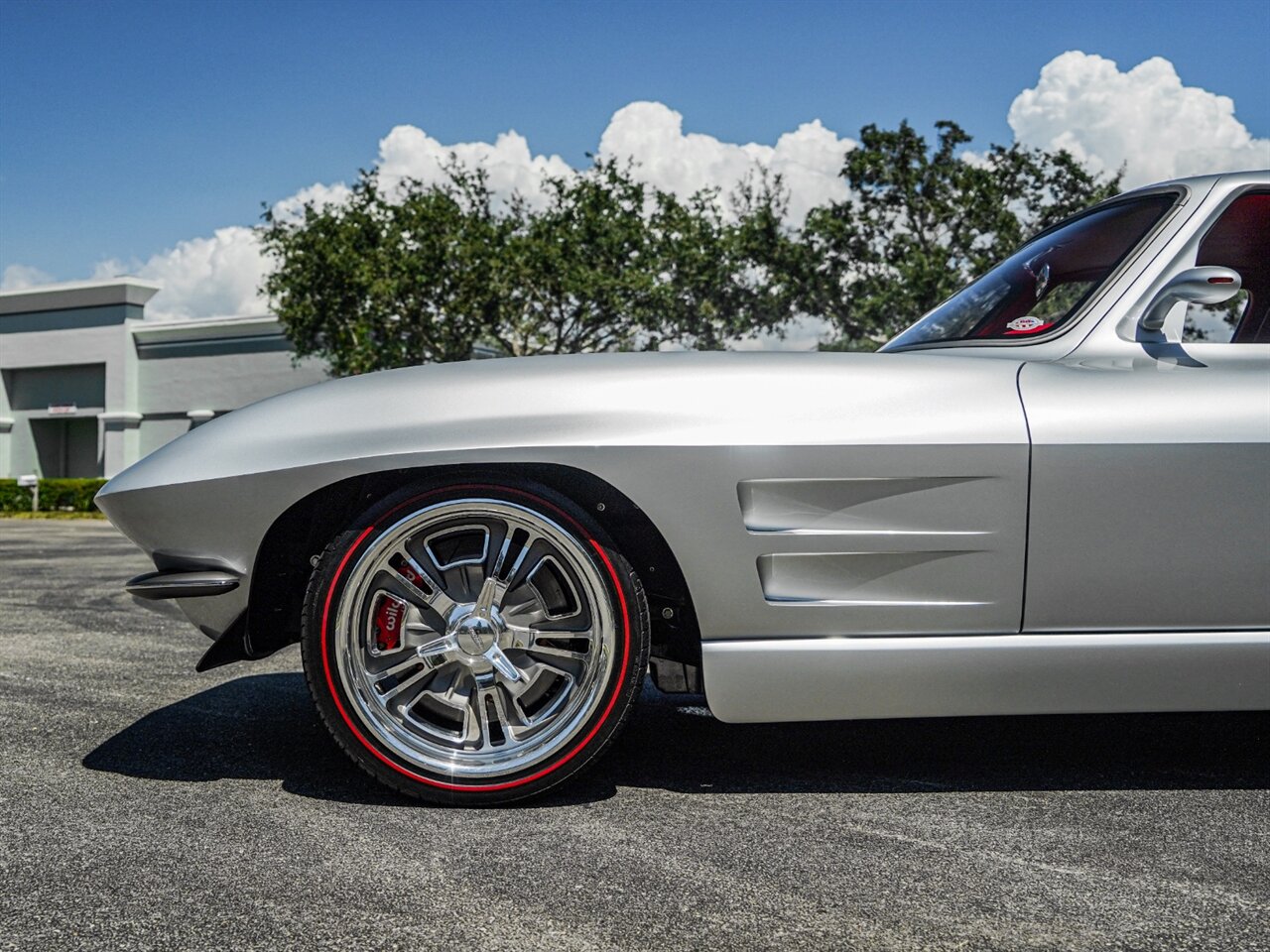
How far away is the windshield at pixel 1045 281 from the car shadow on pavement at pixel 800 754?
113cm

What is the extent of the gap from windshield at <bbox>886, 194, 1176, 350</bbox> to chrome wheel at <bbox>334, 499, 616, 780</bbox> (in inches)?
54.0

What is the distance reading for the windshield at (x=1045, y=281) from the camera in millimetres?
3018

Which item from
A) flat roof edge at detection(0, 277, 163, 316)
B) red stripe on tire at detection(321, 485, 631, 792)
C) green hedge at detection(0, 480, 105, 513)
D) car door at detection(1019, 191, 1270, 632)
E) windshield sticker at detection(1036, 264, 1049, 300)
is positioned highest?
flat roof edge at detection(0, 277, 163, 316)

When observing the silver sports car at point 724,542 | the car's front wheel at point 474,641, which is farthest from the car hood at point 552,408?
the car's front wheel at point 474,641

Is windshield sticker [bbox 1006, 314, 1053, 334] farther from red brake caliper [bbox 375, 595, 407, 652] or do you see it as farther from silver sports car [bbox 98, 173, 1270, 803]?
red brake caliper [bbox 375, 595, 407, 652]

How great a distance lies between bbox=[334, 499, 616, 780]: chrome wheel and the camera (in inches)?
101

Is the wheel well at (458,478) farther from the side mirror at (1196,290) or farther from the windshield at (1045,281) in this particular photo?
the side mirror at (1196,290)

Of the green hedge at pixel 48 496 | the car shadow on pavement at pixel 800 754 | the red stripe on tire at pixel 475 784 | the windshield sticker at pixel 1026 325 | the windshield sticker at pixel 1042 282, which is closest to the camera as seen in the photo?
the red stripe on tire at pixel 475 784

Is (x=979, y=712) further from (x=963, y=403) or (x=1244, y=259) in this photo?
(x=1244, y=259)

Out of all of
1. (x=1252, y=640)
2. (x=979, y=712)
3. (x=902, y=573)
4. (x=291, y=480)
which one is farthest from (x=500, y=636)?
(x=1252, y=640)

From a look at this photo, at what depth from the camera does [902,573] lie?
2.59 m

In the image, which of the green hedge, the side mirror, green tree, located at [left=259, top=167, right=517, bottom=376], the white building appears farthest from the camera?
the white building

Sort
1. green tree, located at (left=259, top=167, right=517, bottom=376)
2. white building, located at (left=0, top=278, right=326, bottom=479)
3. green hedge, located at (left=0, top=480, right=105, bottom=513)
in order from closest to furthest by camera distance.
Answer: green tree, located at (left=259, top=167, right=517, bottom=376) < green hedge, located at (left=0, top=480, right=105, bottom=513) < white building, located at (left=0, top=278, right=326, bottom=479)

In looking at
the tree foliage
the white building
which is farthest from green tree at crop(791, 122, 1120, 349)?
the white building
